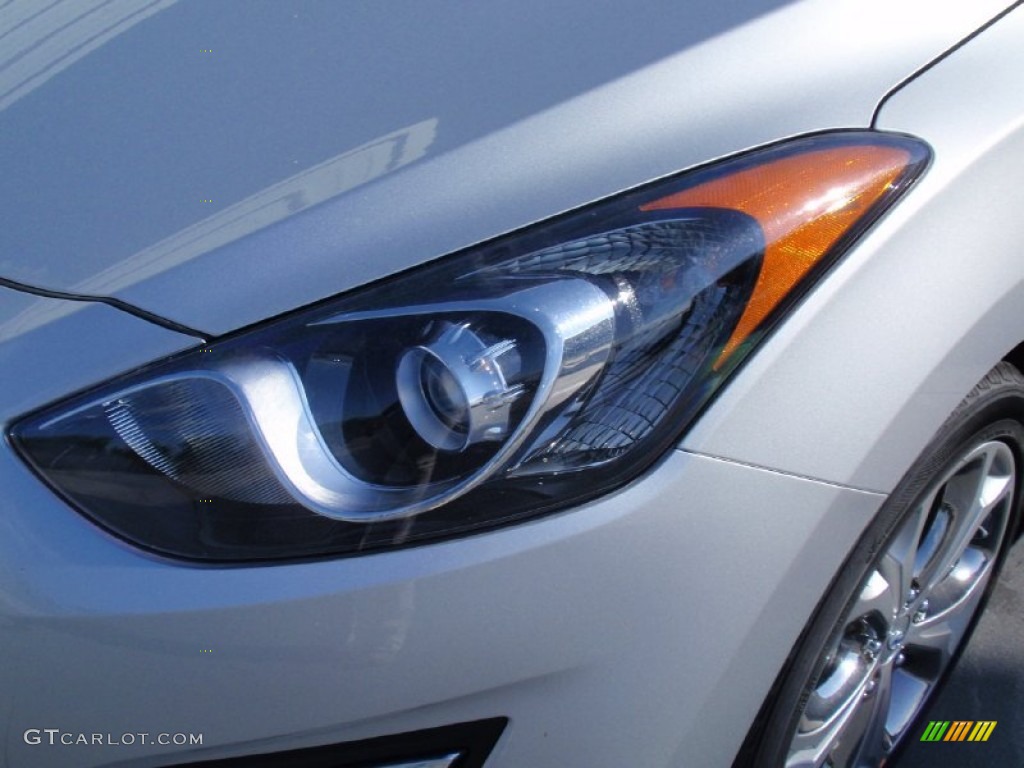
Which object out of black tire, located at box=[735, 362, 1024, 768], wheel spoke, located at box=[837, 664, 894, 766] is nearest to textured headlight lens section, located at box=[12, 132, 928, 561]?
black tire, located at box=[735, 362, 1024, 768]

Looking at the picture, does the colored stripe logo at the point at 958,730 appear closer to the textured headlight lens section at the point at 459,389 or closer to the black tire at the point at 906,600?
the black tire at the point at 906,600

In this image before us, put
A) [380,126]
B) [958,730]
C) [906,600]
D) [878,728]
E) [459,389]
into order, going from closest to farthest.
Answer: [459,389] → [380,126] → [906,600] → [878,728] → [958,730]

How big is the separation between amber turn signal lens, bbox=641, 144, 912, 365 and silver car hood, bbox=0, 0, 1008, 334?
4cm

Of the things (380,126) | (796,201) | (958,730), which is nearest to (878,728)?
(958,730)

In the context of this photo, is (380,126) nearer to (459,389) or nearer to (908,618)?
(459,389)

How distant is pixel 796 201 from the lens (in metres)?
1.36

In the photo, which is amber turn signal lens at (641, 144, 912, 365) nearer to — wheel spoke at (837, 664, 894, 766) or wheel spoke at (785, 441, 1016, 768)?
wheel spoke at (785, 441, 1016, 768)

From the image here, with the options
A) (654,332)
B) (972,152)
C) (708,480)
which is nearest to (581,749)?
(708,480)

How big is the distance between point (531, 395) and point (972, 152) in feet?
2.10

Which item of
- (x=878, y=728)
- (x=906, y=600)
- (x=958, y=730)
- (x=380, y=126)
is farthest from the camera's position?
(x=958, y=730)

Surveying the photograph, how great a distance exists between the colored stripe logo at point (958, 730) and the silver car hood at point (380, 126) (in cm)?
135

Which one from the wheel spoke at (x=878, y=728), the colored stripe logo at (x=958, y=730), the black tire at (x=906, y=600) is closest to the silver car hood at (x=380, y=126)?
the black tire at (x=906, y=600)

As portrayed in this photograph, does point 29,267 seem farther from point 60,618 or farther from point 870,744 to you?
point 870,744

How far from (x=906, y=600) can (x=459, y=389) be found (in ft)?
3.23
